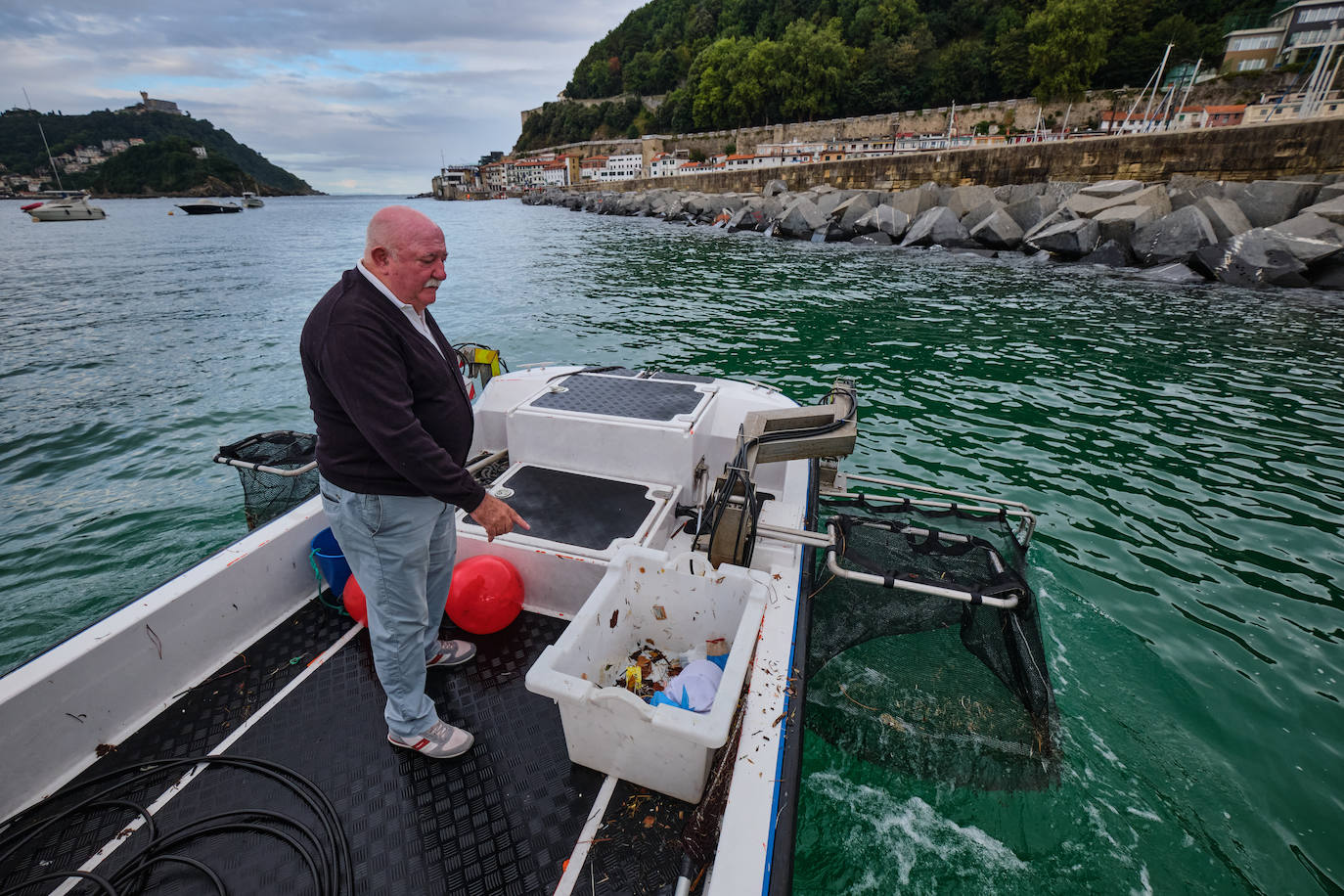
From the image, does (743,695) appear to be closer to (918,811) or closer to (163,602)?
(918,811)

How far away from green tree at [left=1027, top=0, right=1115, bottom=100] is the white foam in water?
71.6 m

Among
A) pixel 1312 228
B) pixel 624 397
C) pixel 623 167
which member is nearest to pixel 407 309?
pixel 624 397

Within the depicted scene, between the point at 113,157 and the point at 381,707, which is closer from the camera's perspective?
the point at 381,707

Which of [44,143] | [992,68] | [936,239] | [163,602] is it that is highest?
[992,68]

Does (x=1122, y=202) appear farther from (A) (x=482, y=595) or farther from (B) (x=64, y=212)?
(B) (x=64, y=212)

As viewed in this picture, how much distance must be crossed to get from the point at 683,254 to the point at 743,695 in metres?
25.1

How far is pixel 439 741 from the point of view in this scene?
2363 millimetres

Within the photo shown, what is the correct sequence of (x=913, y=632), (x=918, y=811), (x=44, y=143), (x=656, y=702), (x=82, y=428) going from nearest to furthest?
(x=656, y=702), (x=918, y=811), (x=913, y=632), (x=82, y=428), (x=44, y=143)

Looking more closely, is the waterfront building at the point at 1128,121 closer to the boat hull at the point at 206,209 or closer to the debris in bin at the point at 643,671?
the debris in bin at the point at 643,671

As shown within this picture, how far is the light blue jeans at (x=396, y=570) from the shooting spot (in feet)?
6.77

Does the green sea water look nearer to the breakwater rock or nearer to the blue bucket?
the breakwater rock

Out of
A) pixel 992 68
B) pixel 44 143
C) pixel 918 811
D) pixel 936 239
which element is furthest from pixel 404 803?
pixel 44 143

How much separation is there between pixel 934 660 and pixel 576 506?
8.22ft

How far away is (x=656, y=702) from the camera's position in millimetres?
2387
